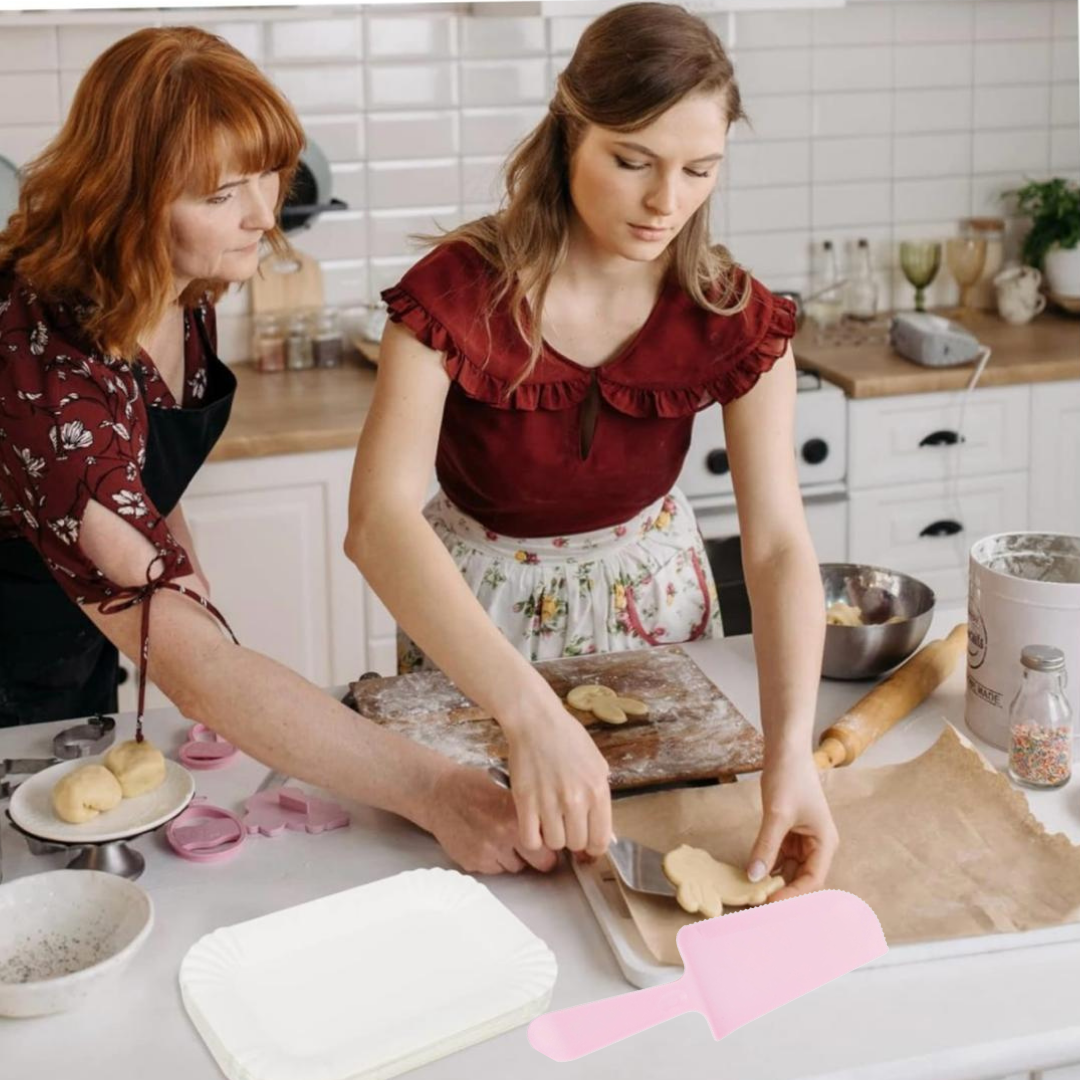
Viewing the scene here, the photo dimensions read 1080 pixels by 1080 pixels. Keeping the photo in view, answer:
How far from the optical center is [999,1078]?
3.75ft

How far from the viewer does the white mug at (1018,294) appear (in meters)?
3.51

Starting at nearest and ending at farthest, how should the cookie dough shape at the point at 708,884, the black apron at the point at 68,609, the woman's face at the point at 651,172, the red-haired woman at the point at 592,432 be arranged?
the cookie dough shape at the point at 708,884
the red-haired woman at the point at 592,432
the woman's face at the point at 651,172
the black apron at the point at 68,609

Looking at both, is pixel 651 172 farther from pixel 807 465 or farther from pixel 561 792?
pixel 807 465

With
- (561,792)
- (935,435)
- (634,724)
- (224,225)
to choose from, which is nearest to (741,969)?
(561,792)

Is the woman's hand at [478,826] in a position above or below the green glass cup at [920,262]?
below

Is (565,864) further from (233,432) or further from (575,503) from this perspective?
(233,432)

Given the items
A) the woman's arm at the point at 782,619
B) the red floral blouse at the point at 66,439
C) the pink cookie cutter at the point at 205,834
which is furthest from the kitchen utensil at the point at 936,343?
the pink cookie cutter at the point at 205,834

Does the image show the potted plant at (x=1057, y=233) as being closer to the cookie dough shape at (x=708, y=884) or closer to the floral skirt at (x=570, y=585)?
the floral skirt at (x=570, y=585)

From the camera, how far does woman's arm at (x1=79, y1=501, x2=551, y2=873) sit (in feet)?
4.56

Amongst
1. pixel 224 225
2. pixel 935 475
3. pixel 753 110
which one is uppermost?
pixel 753 110

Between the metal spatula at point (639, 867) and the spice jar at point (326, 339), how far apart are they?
6.70 ft

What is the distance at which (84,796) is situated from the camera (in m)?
1.29

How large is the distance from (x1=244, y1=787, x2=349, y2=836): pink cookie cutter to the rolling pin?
47 cm

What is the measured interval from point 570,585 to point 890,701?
0.47m
